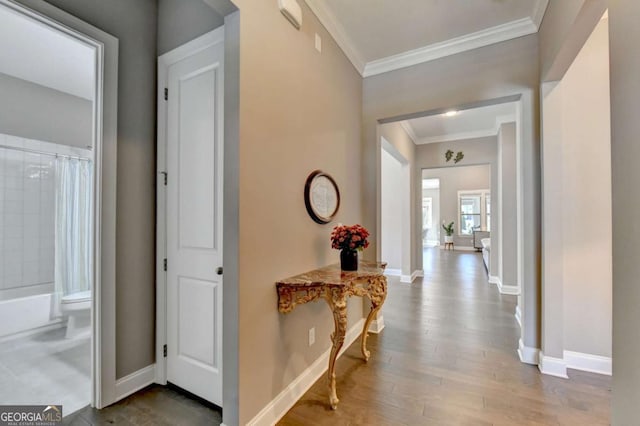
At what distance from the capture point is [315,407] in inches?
72.2

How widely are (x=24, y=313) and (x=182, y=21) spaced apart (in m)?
3.48

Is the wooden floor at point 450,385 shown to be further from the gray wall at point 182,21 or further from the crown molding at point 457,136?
the crown molding at point 457,136

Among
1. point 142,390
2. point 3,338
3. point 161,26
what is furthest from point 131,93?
point 3,338

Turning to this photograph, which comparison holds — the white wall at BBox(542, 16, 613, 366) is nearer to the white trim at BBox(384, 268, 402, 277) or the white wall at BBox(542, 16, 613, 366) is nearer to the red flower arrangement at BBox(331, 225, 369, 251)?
the red flower arrangement at BBox(331, 225, 369, 251)

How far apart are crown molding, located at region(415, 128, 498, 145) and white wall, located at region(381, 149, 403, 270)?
727 millimetres

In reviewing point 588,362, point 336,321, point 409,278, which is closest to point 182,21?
point 336,321

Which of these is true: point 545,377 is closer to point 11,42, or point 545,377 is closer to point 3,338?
point 3,338

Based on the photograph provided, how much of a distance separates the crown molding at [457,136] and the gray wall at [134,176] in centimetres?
514

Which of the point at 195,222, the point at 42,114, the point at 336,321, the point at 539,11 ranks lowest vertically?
the point at 336,321

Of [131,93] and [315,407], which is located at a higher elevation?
[131,93]

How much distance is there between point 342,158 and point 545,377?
8.28 ft

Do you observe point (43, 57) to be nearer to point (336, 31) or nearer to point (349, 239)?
point (336, 31)

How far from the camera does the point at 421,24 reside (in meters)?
2.45

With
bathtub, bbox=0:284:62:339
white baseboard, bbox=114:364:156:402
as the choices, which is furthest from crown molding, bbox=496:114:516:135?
bathtub, bbox=0:284:62:339
